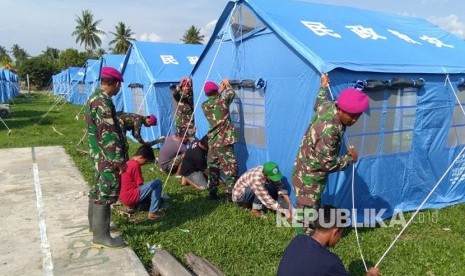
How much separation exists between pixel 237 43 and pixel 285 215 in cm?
301

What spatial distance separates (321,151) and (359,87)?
145 cm

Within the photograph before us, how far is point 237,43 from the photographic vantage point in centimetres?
682

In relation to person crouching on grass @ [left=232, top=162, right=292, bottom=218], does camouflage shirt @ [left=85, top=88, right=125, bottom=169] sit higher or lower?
higher

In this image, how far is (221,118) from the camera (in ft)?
21.0

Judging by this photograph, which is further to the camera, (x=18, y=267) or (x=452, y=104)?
(x=452, y=104)

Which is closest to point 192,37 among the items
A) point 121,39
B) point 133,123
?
point 121,39

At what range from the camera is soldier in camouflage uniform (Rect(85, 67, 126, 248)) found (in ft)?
14.3

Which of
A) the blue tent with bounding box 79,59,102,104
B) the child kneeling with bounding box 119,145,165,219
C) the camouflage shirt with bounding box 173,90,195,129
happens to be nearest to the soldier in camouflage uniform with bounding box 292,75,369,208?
the child kneeling with bounding box 119,145,165,219

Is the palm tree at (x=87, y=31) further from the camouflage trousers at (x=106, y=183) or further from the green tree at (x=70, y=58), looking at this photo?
the camouflage trousers at (x=106, y=183)

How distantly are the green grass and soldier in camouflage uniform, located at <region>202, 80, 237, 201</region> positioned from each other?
543 millimetres

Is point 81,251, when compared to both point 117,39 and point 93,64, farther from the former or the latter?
point 117,39

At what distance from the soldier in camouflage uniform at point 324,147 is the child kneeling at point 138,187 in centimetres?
211

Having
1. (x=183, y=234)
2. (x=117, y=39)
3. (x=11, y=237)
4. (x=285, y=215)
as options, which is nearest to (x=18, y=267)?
(x=11, y=237)

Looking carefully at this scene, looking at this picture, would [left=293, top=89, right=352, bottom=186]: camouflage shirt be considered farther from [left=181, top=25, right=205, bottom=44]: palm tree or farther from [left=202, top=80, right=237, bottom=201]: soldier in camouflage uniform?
[left=181, top=25, right=205, bottom=44]: palm tree
